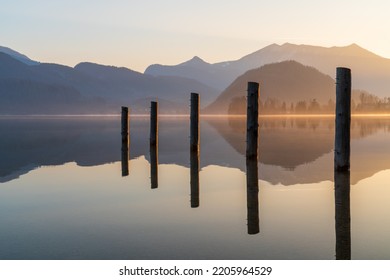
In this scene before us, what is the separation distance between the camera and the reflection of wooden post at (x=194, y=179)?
11.8m

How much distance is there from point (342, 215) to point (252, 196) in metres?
2.85

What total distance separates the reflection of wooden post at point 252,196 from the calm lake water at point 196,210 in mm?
22

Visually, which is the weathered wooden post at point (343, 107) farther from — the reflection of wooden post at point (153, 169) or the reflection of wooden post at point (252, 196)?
the reflection of wooden post at point (153, 169)

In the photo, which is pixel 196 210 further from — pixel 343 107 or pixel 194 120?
pixel 194 120

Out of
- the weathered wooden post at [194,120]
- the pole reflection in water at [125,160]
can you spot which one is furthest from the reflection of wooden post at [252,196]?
the pole reflection in water at [125,160]

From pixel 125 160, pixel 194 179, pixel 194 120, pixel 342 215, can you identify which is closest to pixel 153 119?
pixel 125 160

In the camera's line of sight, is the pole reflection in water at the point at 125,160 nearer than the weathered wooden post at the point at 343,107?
No

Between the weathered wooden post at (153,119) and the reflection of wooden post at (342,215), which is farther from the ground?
the weathered wooden post at (153,119)

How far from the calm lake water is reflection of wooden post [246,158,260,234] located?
0.02 meters

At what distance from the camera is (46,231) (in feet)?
29.1

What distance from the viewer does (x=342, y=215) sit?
981 centimetres

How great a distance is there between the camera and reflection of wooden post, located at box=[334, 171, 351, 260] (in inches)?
296

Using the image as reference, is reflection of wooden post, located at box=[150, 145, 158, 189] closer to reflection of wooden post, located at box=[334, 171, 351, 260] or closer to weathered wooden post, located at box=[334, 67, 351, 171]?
reflection of wooden post, located at box=[334, 171, 351, 260]
